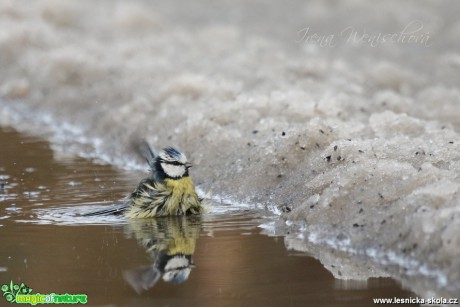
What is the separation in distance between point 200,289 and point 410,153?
3.80 m

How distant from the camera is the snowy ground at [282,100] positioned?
30.3ft

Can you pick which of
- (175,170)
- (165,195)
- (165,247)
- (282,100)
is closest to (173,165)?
(175,170)

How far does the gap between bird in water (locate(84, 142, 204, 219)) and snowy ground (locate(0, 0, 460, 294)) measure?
98 cm

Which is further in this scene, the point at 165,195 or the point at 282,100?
the point at 282,100

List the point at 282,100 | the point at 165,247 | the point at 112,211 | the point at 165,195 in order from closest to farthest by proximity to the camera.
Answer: the point at 165,247 < the point at 165,195 < the point at 112,211 < the point at 282,100

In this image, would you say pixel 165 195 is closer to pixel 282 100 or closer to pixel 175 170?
pixel 175 170

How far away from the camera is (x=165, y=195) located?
10.6 metres

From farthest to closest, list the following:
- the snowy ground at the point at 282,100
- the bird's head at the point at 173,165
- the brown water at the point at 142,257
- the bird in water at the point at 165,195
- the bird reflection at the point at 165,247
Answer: the bird's head at the point at 173,165 < the bird in water at the point at 165,195 < the snowy ground at the point at 282,100 < the bird reflection at the point at 165,247 < the brown water at the point at 142,257

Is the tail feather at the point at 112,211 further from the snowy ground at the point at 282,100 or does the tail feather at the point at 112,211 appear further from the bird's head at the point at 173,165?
the snowy ground at the point at 282,100

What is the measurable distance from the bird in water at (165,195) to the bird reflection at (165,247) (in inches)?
4.0

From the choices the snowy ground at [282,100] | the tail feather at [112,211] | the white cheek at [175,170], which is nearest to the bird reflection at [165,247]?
the tail feather at [112,211]

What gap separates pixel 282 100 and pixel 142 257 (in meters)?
6.45

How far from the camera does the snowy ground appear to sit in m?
9.25

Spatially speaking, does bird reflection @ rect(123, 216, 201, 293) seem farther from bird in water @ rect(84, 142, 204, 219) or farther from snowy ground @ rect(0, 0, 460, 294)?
snowy ground @ rect(0, 0, 460, 294)
